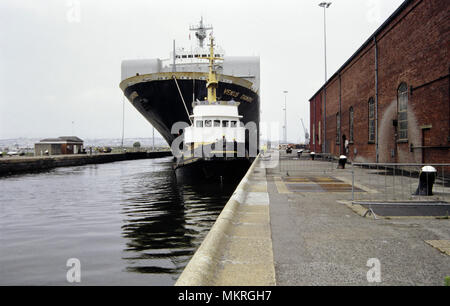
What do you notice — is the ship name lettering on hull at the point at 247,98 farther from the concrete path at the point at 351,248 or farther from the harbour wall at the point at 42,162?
the concrete path at the point at 351,248

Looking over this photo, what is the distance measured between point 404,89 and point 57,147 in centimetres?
4508

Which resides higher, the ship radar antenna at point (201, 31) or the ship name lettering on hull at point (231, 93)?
the ship radar antenna at point (201, 31)

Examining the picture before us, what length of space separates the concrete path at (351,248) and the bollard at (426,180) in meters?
2.53

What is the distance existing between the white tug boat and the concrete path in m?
10.7

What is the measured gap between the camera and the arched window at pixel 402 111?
18594mm

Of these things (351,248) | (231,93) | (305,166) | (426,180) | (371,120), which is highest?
(231,93)

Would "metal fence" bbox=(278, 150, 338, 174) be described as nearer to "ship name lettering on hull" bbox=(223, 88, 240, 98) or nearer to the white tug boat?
the white tug boat

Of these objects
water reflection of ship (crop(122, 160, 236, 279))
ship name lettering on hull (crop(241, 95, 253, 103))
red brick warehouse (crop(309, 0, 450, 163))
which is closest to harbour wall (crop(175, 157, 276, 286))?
water reflection of ship (crop(122, 160, 236, 279))

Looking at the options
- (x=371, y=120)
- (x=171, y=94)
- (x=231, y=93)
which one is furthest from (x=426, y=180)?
(x=231, y=93)

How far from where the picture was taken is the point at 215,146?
19.8m

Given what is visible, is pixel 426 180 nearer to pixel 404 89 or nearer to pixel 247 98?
pixel 404 89

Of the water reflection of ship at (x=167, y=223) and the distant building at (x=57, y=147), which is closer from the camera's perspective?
the water reflection of ship at (x=167, y=223)

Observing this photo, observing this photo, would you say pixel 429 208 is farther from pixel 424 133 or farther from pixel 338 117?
pixel 338 117

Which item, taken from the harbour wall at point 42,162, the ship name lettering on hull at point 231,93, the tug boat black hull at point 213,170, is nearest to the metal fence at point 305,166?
the tug boat black hull at point 213,170
